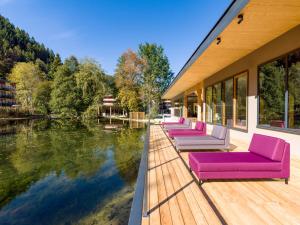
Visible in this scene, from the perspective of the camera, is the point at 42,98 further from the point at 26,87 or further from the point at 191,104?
the point at 191,104

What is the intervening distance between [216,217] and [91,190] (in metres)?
4.64

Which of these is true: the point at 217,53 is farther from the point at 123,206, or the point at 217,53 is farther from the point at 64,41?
the point at 64,41

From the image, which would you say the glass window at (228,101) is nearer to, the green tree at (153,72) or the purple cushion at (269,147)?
the purple cushion at (269,147)

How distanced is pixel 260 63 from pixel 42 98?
43.1 metres

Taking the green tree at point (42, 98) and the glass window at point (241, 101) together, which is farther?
the green tree at point (42, 98)

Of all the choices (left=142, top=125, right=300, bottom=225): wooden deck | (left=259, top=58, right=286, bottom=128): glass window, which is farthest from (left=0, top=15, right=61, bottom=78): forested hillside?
(left=142, top=125, right=300, bottom=225): wooden deck

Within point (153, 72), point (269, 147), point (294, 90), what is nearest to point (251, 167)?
point (269, 147)

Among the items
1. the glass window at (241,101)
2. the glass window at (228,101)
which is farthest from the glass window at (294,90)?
the glass window at (228,101)

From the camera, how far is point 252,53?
22.2 ft

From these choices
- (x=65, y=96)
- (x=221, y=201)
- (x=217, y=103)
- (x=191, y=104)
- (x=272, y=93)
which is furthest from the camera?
(x=65, y=96)

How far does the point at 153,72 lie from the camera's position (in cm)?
3681

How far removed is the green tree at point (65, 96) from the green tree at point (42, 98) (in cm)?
474

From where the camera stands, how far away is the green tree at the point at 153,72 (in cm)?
3562

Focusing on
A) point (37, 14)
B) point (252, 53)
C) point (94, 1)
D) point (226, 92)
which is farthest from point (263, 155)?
point (37, 14)
